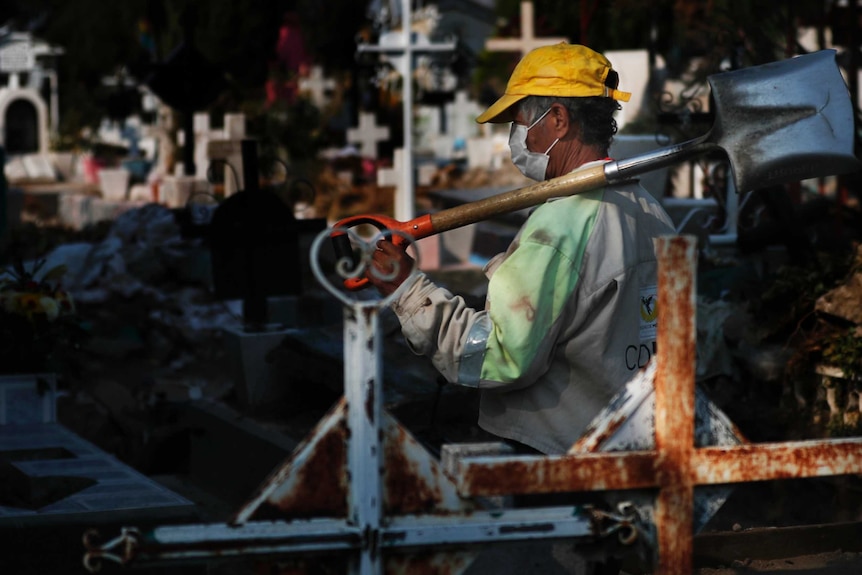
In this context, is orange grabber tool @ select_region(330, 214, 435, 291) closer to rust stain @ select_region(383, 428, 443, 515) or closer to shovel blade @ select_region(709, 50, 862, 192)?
shovel blade @ select_region(709, 50, 862, 192)

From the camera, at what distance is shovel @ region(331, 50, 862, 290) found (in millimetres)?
2732

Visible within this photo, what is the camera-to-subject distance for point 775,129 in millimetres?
2775

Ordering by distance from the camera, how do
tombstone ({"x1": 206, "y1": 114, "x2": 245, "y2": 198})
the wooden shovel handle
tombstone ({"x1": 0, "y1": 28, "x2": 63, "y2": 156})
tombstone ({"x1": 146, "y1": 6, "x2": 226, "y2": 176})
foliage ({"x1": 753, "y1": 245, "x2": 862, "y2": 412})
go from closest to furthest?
the wooden shovel handle, foliage ({"x1": 753, "y1": 245, "x2": 862, "y2": 412}), tombstone ({"x1": 206, "y1": 114, "x2": 245, "y2": 198}), tombstone ({"x1": 146, "y1": 6, "x2": 226, "y2": 176}), tombstone ({"x1": 0, "y1": 28, "x2": 63, "y2": 156})

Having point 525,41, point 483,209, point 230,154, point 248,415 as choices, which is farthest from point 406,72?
point 483,209

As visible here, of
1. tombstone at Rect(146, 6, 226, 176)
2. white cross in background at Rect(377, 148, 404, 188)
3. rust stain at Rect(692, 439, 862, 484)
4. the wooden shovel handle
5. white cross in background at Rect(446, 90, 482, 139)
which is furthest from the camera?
white cross in background at Rect(446, 90, 482, 139)

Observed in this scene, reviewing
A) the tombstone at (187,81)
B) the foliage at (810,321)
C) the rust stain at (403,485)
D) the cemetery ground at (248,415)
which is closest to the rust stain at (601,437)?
the rust stain at (403,485)

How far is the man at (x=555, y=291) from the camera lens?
2812 mm

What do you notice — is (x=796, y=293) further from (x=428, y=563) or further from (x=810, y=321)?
(x=428, y=563)

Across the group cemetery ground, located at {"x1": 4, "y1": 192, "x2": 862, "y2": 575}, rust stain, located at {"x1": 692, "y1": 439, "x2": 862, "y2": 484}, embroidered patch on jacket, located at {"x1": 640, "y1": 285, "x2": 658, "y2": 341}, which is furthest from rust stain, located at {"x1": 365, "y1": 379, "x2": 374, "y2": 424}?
embroidered patch on jacket, located at {"x1": 640, "y1": 285, "x2": 658, "y2": 341}

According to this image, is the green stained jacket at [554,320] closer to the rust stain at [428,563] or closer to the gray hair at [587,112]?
the gray hair at [587,112]

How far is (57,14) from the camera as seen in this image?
124ft

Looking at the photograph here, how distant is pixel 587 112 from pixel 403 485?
4.05ft

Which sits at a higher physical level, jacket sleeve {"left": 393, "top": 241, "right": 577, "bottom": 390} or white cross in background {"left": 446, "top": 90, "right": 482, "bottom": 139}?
white cross in background {"left": 446, "top": 90, "right": 482, "bottom": 139}

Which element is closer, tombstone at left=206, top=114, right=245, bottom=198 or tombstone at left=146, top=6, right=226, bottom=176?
tombstone at left=206, top=114, right=245, bottom=198
